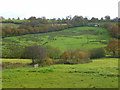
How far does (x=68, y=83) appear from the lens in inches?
614

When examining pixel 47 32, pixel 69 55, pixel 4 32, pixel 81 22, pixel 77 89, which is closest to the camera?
pixel 77 89

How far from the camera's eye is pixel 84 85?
1483 centimetres

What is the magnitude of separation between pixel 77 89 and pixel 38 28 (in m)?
113

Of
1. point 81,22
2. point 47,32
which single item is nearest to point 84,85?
point 47,32

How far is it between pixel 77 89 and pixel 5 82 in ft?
22.1

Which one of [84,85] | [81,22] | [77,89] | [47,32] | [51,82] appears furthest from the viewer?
[81,22]

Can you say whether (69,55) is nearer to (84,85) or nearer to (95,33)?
(84,85)

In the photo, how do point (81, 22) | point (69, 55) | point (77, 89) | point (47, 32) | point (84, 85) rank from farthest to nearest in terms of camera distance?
point (81, 22) → point (47, 32) → point (69, 55) → point (84, 85) → point (77, 89)

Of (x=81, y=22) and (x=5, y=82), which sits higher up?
(x=81, y=22)

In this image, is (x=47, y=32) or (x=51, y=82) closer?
(x=51, y=82)

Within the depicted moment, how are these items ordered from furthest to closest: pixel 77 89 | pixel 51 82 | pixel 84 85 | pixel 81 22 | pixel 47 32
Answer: pixel 81 22
pixel 47 32
pixel 51 82
pixel 84 85
pixel 77 89

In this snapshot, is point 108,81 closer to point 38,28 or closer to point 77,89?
point 77,89

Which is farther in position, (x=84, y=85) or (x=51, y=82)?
(x=51, y=82)

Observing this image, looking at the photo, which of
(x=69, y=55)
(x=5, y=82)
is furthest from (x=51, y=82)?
(x=69, y=55)
